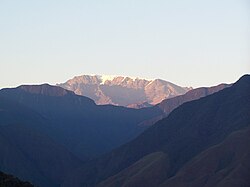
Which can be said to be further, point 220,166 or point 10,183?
point 220,166

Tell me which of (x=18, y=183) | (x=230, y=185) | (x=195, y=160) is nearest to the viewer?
(x=18, y=183)

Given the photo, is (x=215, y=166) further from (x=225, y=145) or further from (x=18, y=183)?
(x=18, y=183)

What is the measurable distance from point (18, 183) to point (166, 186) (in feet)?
390

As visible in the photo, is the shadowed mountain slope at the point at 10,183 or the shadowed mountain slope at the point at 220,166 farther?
the shadowed mountain slope at the point at 220,166

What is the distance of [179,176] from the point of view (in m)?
190

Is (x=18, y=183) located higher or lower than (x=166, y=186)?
higher

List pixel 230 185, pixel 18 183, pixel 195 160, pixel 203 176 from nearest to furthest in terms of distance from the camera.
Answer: pixel 18 183
pixel 230 185
pixel 203 176
pixel 195 160

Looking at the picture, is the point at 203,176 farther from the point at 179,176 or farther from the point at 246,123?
the point at 246,123

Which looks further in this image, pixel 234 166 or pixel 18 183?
pixel 234 166

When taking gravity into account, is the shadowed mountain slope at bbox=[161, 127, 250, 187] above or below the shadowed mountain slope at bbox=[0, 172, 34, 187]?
below

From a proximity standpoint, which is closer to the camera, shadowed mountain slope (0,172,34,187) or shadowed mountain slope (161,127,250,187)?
shadowed mountain slope (0,172,34,187)

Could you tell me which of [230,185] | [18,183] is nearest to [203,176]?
[230,185]

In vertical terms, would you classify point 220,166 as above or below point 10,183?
below

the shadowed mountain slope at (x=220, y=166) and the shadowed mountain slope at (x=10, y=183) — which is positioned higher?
the shadowed mountain slope at (x=10, y=183)
